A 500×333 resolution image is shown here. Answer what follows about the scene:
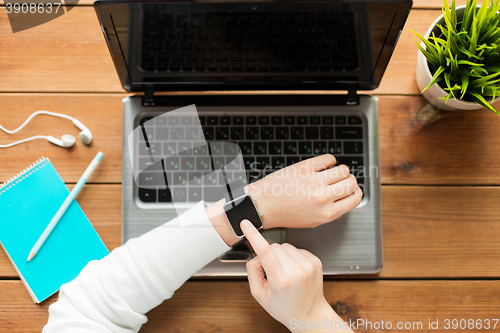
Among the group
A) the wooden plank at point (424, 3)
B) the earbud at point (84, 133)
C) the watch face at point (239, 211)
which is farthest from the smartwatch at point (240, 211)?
the wooden plank at point (424, 3)

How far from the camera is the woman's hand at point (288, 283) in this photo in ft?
1.77

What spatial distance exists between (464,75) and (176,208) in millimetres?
539

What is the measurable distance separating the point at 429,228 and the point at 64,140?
735 millimetres

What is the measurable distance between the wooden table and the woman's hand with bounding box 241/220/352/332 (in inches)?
3.4

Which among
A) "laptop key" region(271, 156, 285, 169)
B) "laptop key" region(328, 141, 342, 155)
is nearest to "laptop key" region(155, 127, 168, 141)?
"laptop key" region(271, 156, 285, 169)

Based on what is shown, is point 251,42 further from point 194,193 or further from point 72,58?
point 72,58

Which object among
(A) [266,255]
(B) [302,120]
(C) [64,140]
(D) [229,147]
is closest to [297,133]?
(B) [302,120]

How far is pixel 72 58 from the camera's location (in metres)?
0.70

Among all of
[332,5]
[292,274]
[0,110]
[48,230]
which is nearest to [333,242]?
[292,274]

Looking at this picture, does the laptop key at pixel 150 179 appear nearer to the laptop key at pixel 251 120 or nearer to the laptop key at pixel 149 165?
the laptop key at pixel 149 165

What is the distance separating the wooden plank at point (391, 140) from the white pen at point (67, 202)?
0.9 inches

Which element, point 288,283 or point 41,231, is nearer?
point 288,283

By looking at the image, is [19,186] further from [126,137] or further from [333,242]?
[333,242]

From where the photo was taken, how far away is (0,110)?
A: 695 mm
